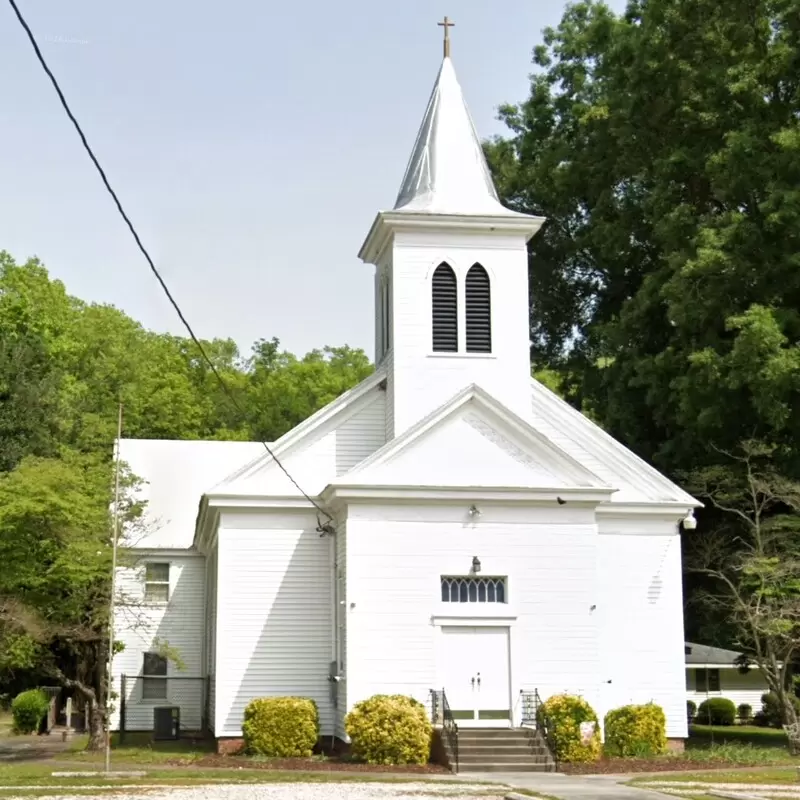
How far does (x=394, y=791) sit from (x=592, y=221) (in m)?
24.5

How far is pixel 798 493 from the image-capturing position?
29.8 m

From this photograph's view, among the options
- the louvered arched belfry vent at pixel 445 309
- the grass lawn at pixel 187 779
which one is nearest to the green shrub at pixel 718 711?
the louvered arched belfry vent at pixel 445 309

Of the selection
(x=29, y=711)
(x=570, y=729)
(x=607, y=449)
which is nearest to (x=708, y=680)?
(x=607, y=449)

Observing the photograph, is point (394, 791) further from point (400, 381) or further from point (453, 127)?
point (453, 127)

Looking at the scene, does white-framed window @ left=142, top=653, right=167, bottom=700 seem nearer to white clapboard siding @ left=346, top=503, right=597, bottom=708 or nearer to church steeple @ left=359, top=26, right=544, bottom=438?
church steeple @ left=359, top=26, right=544, bottom=438

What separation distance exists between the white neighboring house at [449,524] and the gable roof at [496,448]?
32 millimetres

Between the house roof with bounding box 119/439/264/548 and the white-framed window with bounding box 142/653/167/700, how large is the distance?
10.1ft

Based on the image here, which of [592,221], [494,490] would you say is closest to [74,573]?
[494,490]

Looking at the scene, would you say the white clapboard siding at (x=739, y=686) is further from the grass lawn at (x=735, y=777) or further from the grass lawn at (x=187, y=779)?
the grass lawn at (x=187, y=779)

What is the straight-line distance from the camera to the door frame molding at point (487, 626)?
2475 centimetres

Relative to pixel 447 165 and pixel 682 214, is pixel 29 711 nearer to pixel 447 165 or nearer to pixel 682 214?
pixel 447 165

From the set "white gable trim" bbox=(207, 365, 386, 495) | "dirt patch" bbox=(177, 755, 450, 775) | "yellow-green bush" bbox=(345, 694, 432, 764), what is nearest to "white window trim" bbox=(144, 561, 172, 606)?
"white gable trim" bbox=(207, 365, 386, 495)

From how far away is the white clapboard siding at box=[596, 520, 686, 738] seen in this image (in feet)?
88.1

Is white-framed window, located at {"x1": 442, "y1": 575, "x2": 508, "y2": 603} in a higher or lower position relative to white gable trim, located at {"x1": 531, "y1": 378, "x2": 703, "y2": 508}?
lower
